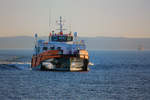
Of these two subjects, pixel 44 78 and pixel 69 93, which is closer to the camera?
pixel 69 93

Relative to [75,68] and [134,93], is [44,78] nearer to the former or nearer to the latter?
[75,68]

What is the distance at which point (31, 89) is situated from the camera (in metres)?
54.8

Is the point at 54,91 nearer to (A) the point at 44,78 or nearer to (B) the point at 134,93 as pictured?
(B) the point at 134,93

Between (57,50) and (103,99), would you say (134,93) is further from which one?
(57,50)

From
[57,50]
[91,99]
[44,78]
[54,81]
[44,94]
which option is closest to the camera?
[91,99]

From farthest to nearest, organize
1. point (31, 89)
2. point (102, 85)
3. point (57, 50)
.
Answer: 1. point (57, 50)
2. point (102, 85)
3. point (31, 89)

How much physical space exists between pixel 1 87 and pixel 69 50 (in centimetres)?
2752

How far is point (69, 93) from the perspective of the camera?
51.6 m

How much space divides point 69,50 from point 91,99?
3591 cm

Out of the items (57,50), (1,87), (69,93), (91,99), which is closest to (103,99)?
(91,99)

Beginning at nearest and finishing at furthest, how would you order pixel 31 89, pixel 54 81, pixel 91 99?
pixel 91 99 → pixel 31 89 → pixel 54 81

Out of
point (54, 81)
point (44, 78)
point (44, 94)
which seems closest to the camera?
point (44, 94)

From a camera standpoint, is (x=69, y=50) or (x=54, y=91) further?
(x=69, y=50)

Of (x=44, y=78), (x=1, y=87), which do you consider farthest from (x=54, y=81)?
(x=1, y=87)
